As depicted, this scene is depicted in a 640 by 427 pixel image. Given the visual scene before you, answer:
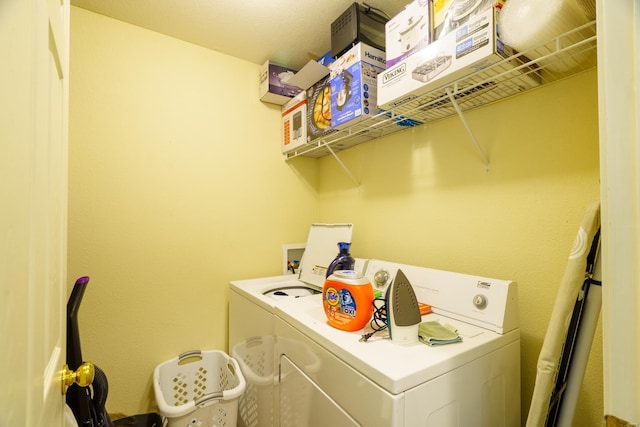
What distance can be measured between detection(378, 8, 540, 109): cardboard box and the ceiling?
24.5 inches

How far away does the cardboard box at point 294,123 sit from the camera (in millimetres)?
1842

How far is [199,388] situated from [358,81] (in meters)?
2.01

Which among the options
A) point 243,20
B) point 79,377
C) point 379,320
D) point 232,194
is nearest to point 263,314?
point 379,320

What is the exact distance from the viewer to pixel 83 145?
5.05ft

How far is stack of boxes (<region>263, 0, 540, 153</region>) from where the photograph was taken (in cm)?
92

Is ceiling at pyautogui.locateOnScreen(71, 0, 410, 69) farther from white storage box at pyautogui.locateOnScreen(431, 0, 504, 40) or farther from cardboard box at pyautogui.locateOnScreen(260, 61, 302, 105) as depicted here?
white storage box at pyautogui.locateOnScreen(431, 0, 504, 40)

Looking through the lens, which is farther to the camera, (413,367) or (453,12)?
(453,12)

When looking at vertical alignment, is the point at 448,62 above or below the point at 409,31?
below

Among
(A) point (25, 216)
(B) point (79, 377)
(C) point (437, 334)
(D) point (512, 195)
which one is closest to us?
(A) point (25, 216)

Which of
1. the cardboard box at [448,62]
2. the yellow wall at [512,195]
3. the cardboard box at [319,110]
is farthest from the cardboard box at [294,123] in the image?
the cardboard box at [448,62]

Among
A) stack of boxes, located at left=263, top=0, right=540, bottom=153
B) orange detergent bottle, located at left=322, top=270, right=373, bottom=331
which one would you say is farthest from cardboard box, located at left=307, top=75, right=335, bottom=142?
orange detergent bottle, located at left=322, top=270, right=373, bottom=331

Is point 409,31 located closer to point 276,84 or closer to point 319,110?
point 319,110

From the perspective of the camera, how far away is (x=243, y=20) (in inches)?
63.2

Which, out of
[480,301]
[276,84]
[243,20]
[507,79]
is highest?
[243,20]
